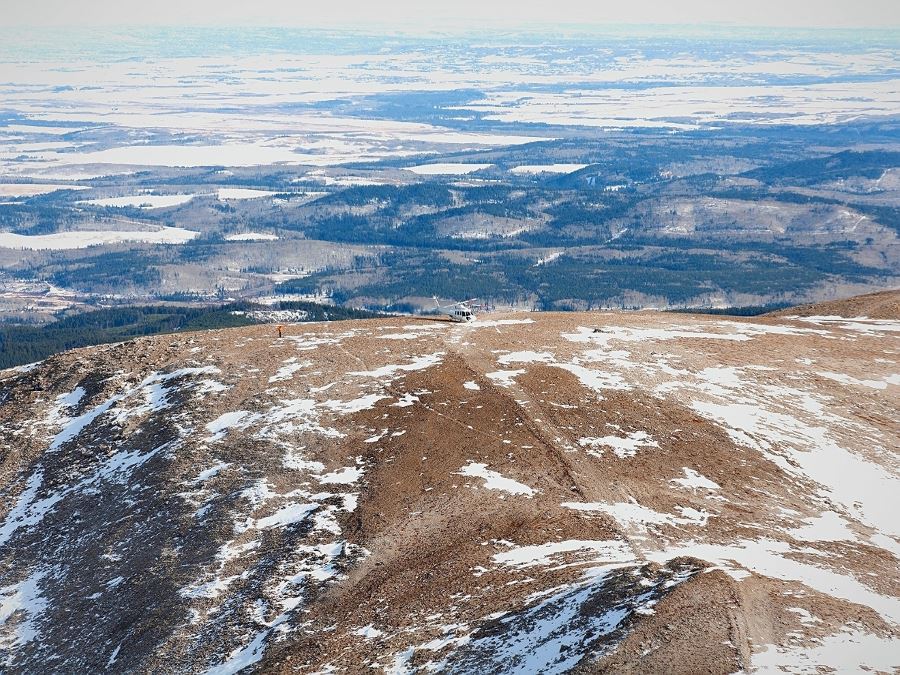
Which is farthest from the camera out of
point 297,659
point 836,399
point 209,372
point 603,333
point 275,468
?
point 603,333

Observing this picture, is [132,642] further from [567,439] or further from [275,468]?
[567,439]

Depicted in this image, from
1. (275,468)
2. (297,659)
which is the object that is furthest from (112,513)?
(297,659)

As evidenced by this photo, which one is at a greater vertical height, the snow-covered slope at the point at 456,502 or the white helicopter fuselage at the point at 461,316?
the snow-covered slope at the point at 456,502

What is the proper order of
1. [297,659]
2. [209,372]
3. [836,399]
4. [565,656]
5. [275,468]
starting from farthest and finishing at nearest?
[209,372] → [836,399] → [275,468] → [297,659] → [565,656]

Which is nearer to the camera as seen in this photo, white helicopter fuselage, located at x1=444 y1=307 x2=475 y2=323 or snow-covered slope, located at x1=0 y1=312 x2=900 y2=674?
snow-covered slope, located at x1=0 y1=312 x2=900 y2=674

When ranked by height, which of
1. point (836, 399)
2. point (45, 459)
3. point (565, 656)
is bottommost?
point (45, 459)

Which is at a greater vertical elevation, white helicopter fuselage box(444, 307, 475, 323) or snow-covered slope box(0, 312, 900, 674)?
snow-covered slope box(0, 312, 900, 674)

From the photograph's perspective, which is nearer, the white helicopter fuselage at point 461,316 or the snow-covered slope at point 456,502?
the snow-covered slope at point 456,502

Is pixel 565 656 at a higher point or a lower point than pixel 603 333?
higher
